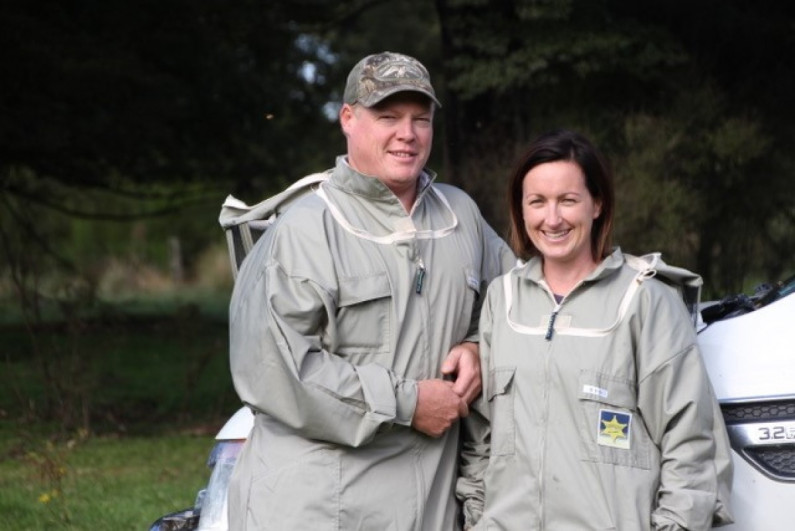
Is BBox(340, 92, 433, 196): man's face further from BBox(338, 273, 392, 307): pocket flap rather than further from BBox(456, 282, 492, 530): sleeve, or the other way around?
BBox(456, 282, 492, 530): sleeve

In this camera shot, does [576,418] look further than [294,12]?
No

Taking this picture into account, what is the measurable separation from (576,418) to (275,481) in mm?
846

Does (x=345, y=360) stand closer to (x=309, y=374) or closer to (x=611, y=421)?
(x=309, y=374)

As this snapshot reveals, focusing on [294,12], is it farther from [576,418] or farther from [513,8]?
[576,418]

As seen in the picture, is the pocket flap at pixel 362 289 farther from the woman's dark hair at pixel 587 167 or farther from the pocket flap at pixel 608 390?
the pocket flap at pixel 608 390

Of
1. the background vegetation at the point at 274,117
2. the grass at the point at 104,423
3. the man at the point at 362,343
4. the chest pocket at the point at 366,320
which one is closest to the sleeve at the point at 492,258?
the man at the point at 362,343

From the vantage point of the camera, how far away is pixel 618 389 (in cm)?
350

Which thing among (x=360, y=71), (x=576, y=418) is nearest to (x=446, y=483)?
(x=576, y=418)

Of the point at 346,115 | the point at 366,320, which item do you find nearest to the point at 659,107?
the point at 346,115

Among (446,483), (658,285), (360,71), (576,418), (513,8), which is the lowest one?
(446,483)

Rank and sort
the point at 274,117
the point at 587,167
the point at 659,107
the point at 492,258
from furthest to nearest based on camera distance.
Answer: the point at 274,117 < the point at 659,107 < the point at 492,258 < the point at 587,167

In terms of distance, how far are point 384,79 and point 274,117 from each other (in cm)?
843

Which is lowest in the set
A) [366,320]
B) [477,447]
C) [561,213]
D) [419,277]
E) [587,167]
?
[477,447]

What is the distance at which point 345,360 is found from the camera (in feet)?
12.4
